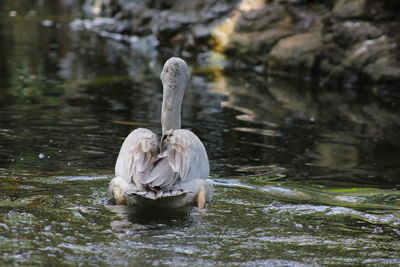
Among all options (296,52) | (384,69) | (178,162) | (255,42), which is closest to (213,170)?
(178,162)

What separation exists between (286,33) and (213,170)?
32.8 ft

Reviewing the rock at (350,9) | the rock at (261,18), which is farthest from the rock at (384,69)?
the rock at (261,18)

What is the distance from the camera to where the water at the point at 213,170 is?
4.64 metres

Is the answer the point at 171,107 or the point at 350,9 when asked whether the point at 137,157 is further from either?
the point at 350,9

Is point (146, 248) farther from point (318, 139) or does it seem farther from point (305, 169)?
point (318, 139)

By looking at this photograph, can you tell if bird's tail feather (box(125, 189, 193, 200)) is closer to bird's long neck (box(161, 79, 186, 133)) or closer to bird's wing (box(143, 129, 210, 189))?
bird's wing (box(143, 129, 210, 189))

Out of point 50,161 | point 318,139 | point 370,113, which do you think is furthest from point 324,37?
point 50,161

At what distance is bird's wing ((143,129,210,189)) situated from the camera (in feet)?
17.3

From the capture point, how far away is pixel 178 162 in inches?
215

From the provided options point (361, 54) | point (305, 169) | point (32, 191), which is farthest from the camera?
point (361, 54)

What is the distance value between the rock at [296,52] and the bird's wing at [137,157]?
410 inches

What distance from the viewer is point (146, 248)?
4562 millimetres

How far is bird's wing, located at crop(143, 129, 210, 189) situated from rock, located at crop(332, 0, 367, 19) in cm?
1015

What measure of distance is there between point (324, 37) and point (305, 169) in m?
8.17
